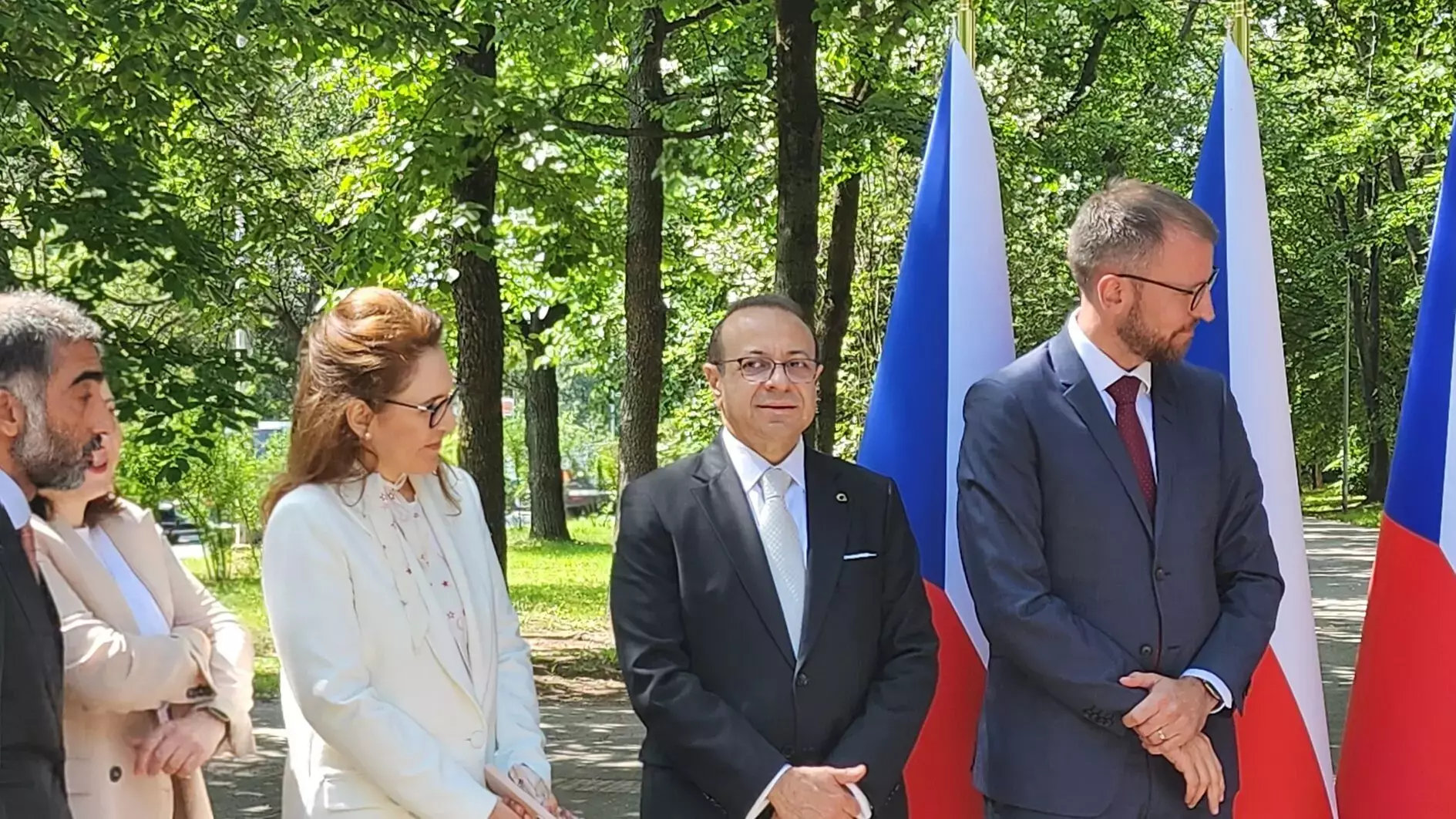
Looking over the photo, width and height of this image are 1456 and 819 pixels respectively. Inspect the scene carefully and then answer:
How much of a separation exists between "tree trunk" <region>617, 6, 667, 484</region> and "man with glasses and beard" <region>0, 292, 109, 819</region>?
26.9 ft

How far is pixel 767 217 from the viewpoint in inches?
501

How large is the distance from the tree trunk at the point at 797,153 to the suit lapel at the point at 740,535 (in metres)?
4.38

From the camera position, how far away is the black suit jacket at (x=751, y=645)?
323 cm

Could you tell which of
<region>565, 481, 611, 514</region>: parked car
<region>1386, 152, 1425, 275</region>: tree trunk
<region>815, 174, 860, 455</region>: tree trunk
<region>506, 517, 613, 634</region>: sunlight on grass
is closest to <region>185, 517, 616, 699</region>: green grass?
<region>506, 517, 613, 634</region>: sunlight on grass

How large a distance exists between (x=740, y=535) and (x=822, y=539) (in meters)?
0.18

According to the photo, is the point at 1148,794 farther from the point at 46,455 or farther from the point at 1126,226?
the point at 46,455

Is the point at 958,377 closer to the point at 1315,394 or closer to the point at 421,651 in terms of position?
the point at 421,651

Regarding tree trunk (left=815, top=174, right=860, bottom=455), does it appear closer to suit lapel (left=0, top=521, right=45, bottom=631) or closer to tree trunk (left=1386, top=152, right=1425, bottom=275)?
suit lapel (left=0, top=521, right=45, bottom=631)

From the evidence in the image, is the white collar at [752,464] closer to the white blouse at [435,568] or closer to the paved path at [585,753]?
the white blouse at [435,568]

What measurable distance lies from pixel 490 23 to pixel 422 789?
751 centimetres

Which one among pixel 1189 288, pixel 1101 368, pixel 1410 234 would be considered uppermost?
pixel 1410 234

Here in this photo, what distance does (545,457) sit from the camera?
75.4ft

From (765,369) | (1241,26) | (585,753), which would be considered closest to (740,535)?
(765,369)

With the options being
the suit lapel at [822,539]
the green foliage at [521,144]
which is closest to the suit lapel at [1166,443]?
the suit lapel at [822,539]
